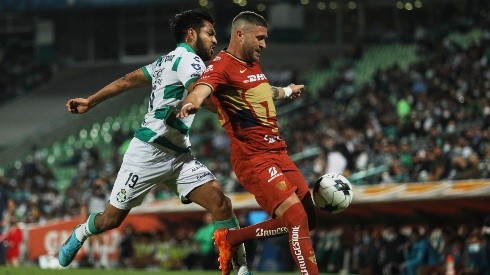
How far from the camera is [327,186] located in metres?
11.5

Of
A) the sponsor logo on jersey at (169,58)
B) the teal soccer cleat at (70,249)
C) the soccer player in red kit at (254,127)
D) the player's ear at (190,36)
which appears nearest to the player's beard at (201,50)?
the player's ear at (190,36)

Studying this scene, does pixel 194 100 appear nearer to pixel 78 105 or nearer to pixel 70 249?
pixel 78 105

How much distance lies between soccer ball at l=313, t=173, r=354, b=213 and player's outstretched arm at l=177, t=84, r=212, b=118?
5.24 ft

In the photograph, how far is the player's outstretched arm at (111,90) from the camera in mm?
12156

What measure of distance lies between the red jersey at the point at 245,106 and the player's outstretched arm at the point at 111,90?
113 centimetres

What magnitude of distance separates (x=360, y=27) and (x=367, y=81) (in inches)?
381

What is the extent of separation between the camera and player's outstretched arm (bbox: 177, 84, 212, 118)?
1004 centimetres

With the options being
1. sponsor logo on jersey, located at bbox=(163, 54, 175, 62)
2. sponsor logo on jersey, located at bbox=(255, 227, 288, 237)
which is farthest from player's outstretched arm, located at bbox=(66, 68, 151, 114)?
sponsor logo on jersey, located at bbox=(255, 227, 288, 237)

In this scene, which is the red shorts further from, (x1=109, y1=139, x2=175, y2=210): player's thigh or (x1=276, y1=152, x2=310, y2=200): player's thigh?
(x1=109, y1=139, x2=175, y2=210): player's thigh

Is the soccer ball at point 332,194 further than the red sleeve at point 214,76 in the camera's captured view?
Yes

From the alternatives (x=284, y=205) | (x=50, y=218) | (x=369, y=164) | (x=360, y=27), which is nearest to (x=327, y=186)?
(x=284, y=205)

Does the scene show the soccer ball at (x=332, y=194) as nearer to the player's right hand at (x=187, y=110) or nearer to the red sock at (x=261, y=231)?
the red sock at (x=261, y=231)

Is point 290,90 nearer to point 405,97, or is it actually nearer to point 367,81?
point 405,97

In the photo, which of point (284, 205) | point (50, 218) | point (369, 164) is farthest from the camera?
point (50, 218)
